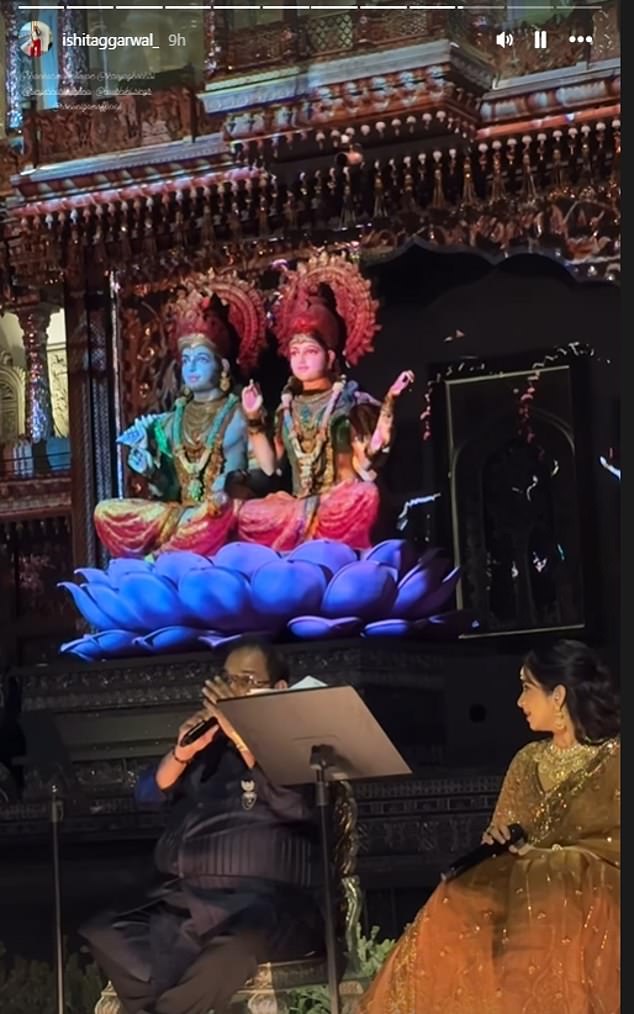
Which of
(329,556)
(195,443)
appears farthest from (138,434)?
(329,556)

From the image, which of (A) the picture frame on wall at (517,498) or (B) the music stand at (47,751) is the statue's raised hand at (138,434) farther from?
(A) the picture frame on wall at (517,498)

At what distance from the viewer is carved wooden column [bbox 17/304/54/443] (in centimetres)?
524

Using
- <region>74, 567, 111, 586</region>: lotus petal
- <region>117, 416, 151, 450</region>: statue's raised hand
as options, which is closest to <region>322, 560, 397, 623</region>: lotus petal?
<region>74, 567, 111, 586</region>: lotus petal

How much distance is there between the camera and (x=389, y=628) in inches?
175

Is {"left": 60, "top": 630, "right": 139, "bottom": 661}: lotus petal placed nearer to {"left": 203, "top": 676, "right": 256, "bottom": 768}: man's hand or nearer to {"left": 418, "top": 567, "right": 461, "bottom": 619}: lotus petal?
{"left": 418, "top": 567, "right": 461, "bottom": 619}: lotus petal

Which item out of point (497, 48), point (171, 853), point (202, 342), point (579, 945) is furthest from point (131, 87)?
point (579, 945)

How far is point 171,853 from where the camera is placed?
3.14 metres

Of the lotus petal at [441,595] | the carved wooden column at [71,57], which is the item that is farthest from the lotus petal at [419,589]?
the carved wooden column at [71,57]

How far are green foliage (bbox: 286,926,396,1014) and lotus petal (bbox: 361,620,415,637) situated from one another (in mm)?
818

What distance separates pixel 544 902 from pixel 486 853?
136 mm

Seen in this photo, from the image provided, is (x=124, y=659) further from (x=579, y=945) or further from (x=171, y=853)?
(x=579, y=945)

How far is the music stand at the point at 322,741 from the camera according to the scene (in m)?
2.87

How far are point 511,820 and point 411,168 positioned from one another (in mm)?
2231

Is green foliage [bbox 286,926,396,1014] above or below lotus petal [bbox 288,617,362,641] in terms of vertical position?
below
